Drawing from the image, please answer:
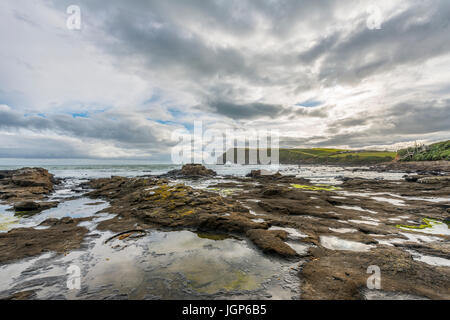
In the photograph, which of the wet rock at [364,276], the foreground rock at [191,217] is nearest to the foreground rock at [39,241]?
the foreground rock at [191,217]

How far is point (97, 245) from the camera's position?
27.1 ft

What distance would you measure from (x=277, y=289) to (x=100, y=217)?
1317 centimetres

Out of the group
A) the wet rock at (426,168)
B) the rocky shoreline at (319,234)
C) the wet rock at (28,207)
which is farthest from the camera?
the wet rock at (426,168)

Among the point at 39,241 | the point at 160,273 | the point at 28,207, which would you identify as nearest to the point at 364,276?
the point at 160,273

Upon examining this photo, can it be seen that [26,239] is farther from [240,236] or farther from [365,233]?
[365,233]

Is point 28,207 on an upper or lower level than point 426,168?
lower
